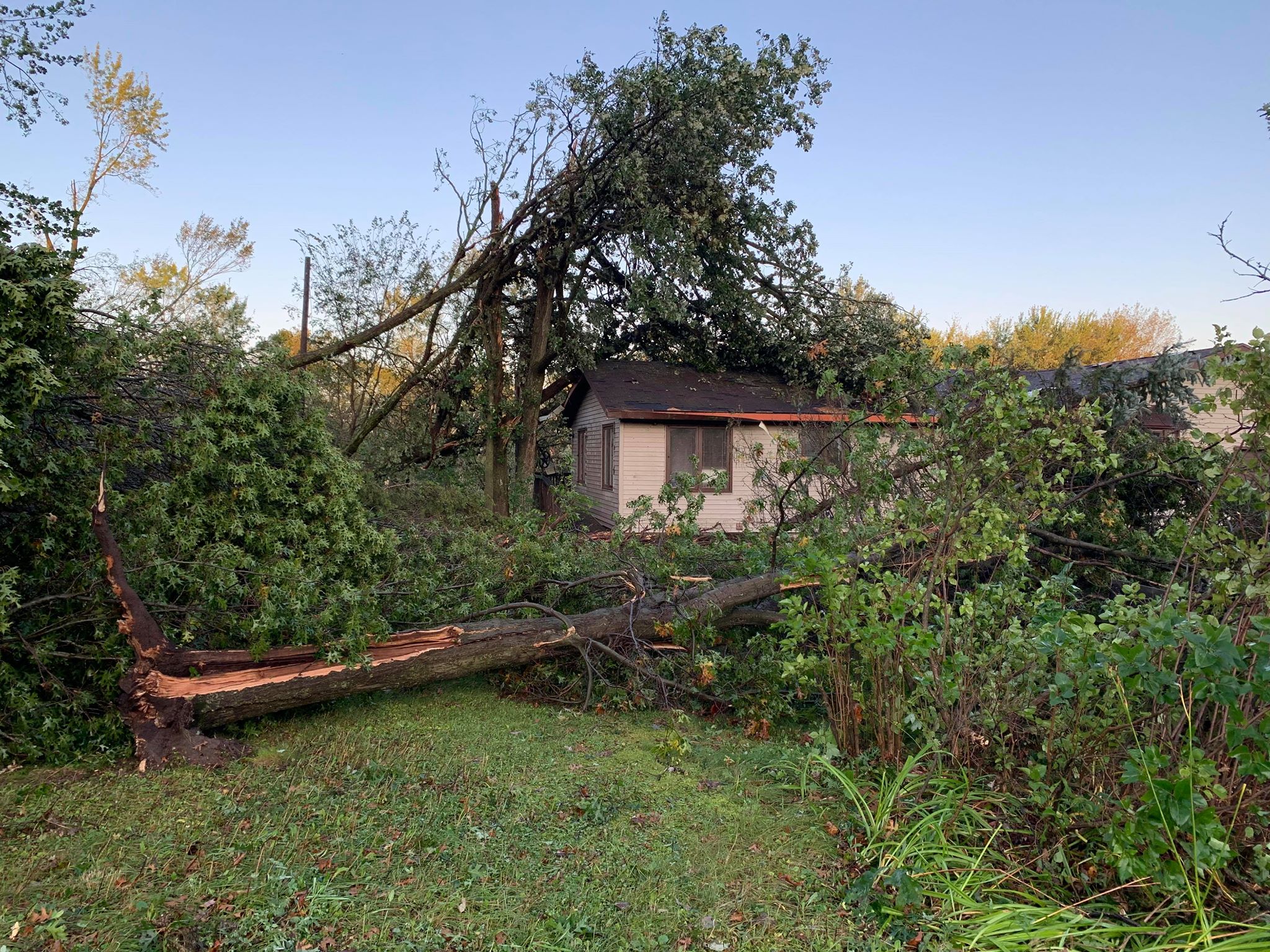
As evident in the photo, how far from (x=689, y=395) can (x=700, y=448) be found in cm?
113

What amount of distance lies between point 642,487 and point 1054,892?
12.1 meters

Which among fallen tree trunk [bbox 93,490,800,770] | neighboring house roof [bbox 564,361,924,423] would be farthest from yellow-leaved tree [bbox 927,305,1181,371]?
fallen tree trunk [bbox 93,490,800,770]

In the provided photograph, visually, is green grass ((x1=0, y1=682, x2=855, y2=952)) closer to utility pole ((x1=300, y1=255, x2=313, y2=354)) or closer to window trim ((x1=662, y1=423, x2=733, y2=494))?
window trim ((x1=662, y1=423, x2=733, y2=494))

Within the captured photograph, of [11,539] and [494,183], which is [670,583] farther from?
[494,183]

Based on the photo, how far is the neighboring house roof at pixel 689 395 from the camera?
46.5ft

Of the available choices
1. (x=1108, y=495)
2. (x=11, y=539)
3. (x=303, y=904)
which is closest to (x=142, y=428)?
(x=11, y=539)

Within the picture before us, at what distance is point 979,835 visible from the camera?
3250 millimetres

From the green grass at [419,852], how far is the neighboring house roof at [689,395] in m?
9.56

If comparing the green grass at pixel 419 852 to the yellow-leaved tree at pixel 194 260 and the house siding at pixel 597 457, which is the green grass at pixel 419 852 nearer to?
the house siding at pixel 597 457

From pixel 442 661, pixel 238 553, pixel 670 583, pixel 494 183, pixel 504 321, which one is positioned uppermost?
pixel 494 183

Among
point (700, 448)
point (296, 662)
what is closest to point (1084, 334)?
point (700, 448)

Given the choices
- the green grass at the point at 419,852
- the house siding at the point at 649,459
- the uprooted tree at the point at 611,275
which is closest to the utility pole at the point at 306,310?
the uprooted tree at the point at 611,275

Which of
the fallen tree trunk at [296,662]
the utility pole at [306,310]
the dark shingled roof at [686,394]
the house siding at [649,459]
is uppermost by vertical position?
the utility pole at [306,310]

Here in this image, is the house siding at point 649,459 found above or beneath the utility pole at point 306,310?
beneath
